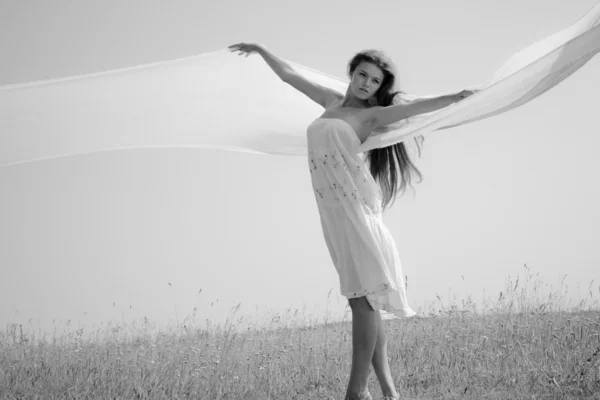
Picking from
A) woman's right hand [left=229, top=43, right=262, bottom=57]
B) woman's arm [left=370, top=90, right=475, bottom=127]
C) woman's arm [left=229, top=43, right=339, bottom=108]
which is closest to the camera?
woman's arm [left=370, top=90, right=475, bottom=127]

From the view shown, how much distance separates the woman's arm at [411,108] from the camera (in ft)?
10.2

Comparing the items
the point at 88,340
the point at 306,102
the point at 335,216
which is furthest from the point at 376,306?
the point at 88,340

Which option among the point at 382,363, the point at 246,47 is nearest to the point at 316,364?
the point at 382,363

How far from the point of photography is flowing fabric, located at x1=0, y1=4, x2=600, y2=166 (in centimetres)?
465

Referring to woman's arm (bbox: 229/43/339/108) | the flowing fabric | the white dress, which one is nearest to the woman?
the white dress

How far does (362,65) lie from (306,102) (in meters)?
1.41

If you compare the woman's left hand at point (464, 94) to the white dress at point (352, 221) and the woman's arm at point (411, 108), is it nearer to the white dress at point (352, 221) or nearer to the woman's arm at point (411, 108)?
the woman's arm at point (411, 108)

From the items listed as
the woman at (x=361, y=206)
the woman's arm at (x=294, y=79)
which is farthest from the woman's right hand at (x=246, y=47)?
the woman at (x=361, y=206)

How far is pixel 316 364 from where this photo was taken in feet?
14.8

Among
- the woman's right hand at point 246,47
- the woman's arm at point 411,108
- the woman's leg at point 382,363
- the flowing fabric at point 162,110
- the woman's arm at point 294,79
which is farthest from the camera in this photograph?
the flowing fabric at point 162,110

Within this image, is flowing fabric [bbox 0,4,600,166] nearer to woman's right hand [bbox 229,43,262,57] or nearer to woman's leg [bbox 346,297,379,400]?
woman's right hand [bbox 229,43,262,57]

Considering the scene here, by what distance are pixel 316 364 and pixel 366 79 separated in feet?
7.30

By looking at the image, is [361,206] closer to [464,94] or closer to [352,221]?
[352,221]

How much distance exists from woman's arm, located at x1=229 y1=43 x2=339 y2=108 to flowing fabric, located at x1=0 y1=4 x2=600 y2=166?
1.62ft
